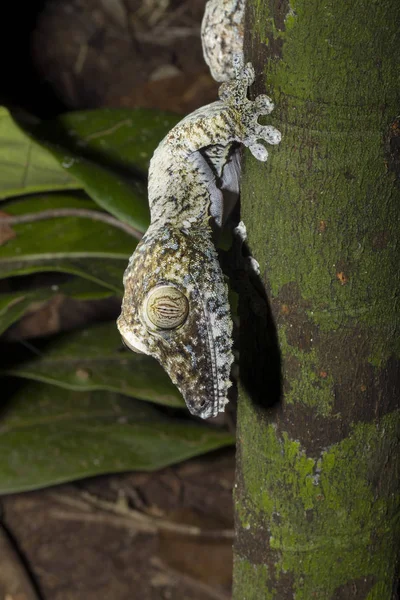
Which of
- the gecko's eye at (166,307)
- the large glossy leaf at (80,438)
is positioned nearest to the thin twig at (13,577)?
the large glossy leaf at (80,438)

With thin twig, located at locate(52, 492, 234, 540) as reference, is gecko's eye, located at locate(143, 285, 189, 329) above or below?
above

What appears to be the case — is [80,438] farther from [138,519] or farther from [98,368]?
[138,519]

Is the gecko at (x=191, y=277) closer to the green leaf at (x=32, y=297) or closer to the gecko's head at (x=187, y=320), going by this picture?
the gecko's head at (x=187, y=320)

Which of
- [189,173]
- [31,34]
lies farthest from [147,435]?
[31,34]

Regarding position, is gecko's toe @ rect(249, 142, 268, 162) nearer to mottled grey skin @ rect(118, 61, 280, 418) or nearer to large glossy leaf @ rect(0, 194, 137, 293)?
mottled grey skin @ rect(118, 61, 280, 418)

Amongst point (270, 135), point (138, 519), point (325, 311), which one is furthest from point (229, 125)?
point (138, 519)

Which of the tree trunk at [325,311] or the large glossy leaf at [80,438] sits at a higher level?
the tree trunk at [325,311]

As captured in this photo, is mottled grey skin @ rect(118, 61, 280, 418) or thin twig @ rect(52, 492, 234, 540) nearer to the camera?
mottled grey skin @ rect(118, 61, 280, 418)

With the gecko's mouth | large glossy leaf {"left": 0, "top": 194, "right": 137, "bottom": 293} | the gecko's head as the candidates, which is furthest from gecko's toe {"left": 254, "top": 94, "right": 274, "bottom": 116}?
large glossy leaf {"left": 0, "top": 194, "right": 137, "bottom": 293}
